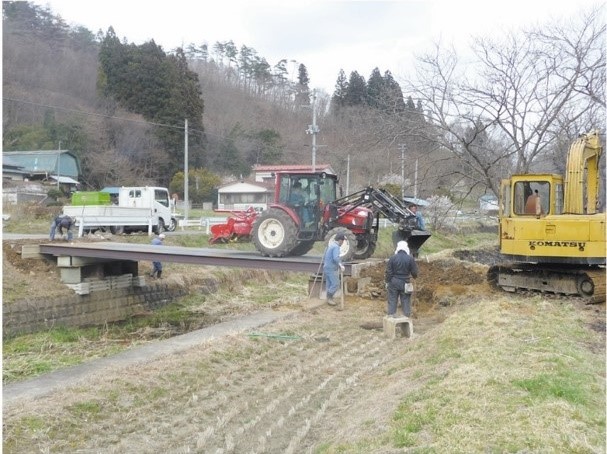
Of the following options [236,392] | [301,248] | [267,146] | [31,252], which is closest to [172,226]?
[31,252]

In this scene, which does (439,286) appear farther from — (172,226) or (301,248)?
(172,226)

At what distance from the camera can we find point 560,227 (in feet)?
40.6

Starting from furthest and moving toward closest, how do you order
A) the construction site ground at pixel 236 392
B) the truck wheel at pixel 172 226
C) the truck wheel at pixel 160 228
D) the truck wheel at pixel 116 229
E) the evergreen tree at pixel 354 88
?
the evergreen tree at pixel 354 88 < the truck wheel at pixel 172 226 < the truck wheel at pixel 160 228 < the truck wheel at pixel 116 229 < the construction site ground at pixel 236 392

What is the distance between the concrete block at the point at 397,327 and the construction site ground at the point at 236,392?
0.20m

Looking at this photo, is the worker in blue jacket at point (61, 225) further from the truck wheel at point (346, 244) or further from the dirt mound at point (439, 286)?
the dirt mound at point (439, 286)

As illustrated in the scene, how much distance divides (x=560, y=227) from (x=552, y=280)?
140 centimetres

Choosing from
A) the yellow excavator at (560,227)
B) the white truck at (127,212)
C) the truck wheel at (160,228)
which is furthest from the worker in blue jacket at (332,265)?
the truck wheel at (160,228)

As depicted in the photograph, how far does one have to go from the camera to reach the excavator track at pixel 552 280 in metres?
12.4

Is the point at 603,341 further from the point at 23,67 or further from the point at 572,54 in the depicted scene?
the point at 23,67

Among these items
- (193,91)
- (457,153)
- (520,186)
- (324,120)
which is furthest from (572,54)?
(193,91)

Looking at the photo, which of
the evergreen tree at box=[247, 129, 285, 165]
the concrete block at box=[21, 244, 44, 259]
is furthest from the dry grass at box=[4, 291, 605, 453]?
the evergreen tree at box=[247, 129, 285, 165]

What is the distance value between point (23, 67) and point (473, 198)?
1954 inches

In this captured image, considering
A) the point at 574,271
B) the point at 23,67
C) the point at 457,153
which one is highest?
the point at 23,67

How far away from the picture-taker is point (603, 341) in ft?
30.5
